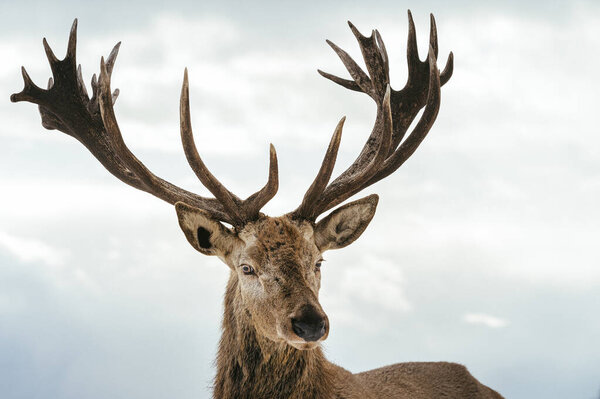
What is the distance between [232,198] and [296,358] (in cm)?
165

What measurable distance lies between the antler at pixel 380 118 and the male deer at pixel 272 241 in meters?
0.01

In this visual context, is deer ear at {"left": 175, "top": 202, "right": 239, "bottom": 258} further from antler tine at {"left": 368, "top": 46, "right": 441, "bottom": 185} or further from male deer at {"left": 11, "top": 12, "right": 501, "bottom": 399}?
antler tine at {"left": 368, "top": 46, "right": 441, "bottom": 185}

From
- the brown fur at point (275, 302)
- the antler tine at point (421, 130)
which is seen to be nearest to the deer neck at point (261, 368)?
the brown fur at point (275, 302)

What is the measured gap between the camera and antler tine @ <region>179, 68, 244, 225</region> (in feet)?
19.9

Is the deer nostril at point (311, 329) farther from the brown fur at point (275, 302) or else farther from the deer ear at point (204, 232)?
the deer ear at point (204, 232)

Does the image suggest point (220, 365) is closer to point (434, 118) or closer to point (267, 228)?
point (267, 228)

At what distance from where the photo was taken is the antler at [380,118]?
244 inches

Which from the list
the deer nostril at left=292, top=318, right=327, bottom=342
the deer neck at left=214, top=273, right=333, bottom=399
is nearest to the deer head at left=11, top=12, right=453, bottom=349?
the deer nostril at left=292, top=318, right=327, bottom=342

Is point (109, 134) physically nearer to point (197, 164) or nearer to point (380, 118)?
point (197, 164)

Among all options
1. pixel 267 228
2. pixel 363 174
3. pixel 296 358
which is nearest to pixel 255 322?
pixel 296 358

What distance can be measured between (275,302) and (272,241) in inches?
24.7

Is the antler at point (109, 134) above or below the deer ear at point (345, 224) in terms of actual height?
above

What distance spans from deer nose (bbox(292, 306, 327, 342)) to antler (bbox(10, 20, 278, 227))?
142 centimetres

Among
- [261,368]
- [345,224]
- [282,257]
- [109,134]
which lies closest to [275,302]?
[282,257]
